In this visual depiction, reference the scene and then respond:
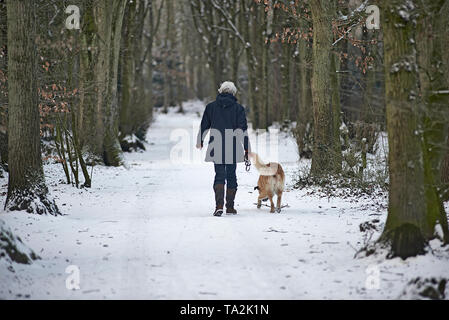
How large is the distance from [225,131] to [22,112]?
3.11m

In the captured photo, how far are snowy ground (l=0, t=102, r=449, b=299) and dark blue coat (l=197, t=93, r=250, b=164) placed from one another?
0.99 meters

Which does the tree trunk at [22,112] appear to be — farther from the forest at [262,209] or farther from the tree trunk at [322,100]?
the tree trunk at [322,100]

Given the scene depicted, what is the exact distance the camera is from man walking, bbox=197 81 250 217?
877cm

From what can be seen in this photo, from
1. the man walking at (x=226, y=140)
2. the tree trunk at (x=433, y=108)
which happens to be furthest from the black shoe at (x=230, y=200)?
the tree trunk at (x=433, y=108)

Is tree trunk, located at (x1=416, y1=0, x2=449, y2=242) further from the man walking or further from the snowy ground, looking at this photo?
the man walking

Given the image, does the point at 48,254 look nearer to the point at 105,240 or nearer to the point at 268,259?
the point at 105,240

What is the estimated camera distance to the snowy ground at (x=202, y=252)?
4.86m

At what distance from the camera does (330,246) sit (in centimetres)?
651

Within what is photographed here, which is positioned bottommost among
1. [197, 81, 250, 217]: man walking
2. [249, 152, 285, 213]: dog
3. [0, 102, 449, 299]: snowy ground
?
[0, 102, 449, 299]: snowy ground

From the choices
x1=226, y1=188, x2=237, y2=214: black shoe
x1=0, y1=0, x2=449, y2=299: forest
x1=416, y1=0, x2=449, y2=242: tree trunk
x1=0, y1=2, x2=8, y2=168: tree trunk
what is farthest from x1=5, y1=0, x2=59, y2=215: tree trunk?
x1=416, y1=0, x2=449, y2=242: tree trunk

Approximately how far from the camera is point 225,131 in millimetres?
8844

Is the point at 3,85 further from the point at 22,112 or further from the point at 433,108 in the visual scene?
the point at 433,108
